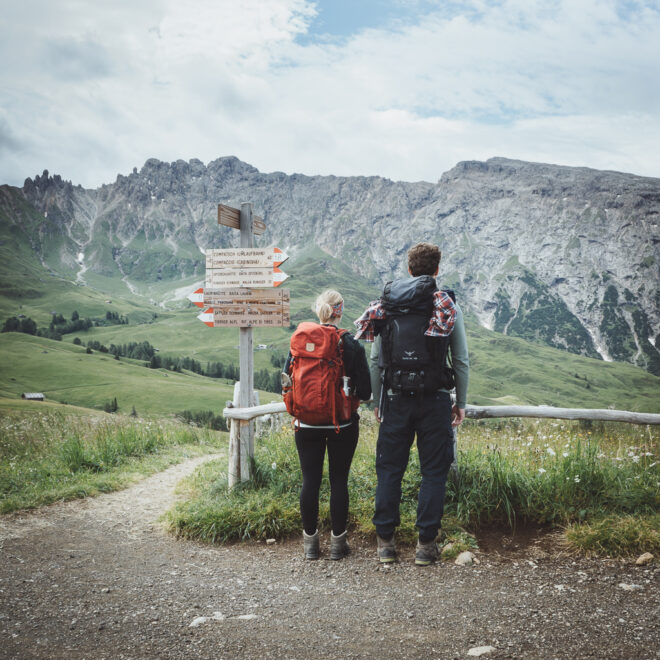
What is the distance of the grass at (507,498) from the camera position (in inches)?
225

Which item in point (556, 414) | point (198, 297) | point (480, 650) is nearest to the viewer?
point (480, 650)

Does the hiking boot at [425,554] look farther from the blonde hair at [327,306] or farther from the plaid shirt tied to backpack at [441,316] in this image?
the blonde hair at [327,306]

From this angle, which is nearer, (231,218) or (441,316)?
(441,316)

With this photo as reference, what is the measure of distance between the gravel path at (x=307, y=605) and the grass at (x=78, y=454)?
7.89 ft

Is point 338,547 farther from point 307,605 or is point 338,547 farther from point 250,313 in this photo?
point 250,313

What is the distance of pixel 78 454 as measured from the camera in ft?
33.8

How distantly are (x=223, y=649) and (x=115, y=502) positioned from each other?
545 centimetres

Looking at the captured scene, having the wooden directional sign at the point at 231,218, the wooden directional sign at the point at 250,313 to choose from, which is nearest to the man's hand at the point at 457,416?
the wooden directional sign at the point at 250,313

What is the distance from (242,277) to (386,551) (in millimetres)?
4579

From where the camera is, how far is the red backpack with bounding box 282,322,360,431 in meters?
5.51

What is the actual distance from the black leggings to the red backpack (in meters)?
0.20

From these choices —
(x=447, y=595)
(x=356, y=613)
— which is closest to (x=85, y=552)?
(x=356, y=613)

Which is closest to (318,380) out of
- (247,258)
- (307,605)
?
(307,605)

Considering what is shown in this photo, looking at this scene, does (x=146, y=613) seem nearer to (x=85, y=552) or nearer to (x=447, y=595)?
(x=85, y=552)
